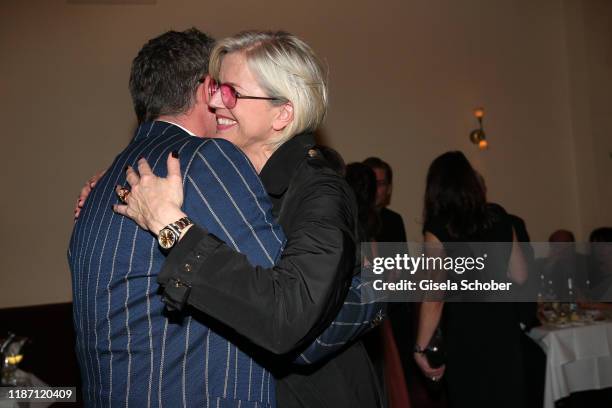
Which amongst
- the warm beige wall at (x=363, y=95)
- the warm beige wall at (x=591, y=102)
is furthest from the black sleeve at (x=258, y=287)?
the warm beige wall at (x=591, y=102)

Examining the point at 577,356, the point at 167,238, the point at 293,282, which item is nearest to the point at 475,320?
the point at 577,356

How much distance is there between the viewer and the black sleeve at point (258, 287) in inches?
44.9

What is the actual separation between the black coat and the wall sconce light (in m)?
5.90

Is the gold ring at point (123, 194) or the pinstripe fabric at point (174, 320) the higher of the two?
the gold ring at point (123, 194)

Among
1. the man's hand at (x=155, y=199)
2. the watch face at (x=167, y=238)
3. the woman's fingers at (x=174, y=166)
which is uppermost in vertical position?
the woman's fingers at (x=174, y=166)

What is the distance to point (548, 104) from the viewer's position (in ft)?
24.6

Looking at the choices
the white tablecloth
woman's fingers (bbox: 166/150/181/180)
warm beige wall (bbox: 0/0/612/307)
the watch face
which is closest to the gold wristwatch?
the watch face

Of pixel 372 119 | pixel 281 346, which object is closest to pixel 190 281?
pixel 281 346

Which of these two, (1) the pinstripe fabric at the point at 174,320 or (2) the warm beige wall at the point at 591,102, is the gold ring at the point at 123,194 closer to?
(1) the pinstripe fabric at the point at 174,320

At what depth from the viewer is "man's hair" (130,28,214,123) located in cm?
155

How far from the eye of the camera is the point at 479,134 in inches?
274

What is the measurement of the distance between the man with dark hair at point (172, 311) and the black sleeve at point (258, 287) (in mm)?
64

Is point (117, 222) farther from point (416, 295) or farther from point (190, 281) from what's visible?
point (416, 295)

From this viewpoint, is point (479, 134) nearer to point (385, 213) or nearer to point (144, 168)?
point (385, 213)
